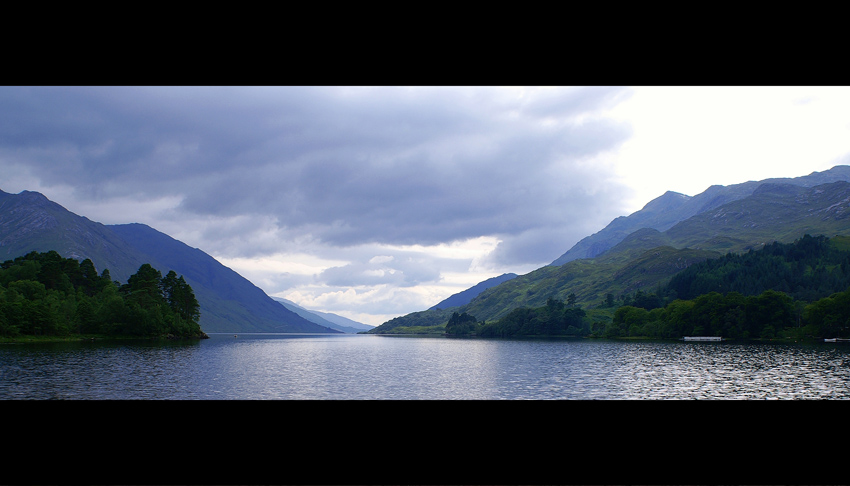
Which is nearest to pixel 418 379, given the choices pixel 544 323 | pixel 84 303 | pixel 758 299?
pixel 84 303

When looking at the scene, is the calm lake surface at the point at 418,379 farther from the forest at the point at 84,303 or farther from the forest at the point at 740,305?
the forest at the point at 740,305

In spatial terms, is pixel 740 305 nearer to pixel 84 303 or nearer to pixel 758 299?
pixel 758 299

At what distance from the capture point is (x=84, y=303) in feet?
297

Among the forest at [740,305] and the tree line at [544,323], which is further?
the tree line at [544,323]

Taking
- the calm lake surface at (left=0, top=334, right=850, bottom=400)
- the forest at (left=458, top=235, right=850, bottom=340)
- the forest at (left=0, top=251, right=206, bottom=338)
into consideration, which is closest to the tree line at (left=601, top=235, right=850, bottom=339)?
the forest at (left=458, top=235, right=850, bottom=340)

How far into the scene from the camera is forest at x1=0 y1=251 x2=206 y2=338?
80.0m

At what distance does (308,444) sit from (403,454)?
95cm

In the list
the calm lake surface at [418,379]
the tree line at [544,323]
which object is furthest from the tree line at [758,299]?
the calm lake surface at [418,379]

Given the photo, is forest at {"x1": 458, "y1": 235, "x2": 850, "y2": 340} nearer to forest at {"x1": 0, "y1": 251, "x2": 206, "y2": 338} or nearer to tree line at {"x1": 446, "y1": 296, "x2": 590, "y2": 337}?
tree line at {"x1": 446, "y1": 296, "x2": 590, "y2": 337}

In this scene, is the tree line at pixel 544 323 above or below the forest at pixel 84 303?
below

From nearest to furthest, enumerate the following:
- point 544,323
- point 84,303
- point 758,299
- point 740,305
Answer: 1. point 84,303
2. point 758,299
3. point 740,305
4. point 544,323

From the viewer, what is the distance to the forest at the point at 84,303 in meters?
80.0
